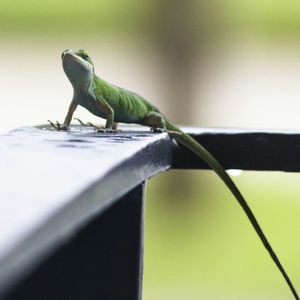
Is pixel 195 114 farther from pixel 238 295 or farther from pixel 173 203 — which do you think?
pixel 238 295

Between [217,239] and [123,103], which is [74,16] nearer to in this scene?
[217,239]

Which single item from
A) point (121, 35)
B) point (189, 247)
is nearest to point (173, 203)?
point (189, 247)

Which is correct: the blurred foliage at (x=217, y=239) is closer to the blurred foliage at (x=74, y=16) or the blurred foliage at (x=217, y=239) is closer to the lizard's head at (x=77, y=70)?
the blurred foliage at (x=74, y=16)

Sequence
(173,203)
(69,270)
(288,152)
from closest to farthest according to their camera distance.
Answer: (69,270) → (288,152) → (173,203)

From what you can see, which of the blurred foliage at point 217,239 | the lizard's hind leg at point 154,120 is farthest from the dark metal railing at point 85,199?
the blurred foliage at point 217,239

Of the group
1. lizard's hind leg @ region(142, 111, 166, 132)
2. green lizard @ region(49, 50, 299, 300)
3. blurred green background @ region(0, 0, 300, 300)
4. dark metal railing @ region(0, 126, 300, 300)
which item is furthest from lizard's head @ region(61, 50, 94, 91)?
blurred green background @ region(0, 0, 300, 300)

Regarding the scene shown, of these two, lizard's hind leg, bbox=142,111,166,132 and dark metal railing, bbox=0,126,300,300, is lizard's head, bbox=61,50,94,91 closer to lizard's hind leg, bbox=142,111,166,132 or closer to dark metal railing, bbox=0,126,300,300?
lizard's hind leg, bbox=142,111,166,132

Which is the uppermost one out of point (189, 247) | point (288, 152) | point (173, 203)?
point (288, 152)
